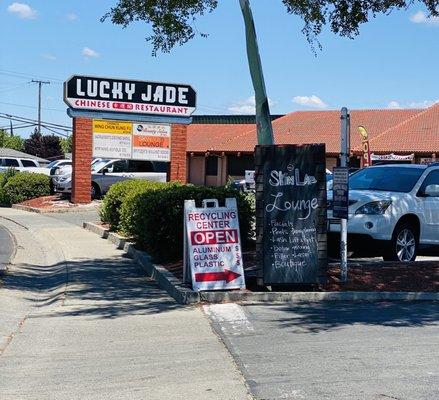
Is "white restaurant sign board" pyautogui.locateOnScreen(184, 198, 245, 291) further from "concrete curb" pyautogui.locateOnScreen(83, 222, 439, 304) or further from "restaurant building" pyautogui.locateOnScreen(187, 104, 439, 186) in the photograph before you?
"restaurant building" pyautogui.locateOnScreen(187, 104, 439, 186)

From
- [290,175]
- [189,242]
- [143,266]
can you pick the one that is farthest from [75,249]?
[290,175]

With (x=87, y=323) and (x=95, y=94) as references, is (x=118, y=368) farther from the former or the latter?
(x=95, y=94)

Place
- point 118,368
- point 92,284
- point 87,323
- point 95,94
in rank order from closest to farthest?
point 118,368 < point 87,323 < point 92,284 < point 95,94

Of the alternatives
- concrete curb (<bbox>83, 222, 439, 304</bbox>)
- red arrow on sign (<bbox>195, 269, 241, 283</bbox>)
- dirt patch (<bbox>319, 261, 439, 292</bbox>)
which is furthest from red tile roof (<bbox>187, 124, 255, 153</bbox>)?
concrete curb (<bbox>83, 222, 439, 304</bbox>)

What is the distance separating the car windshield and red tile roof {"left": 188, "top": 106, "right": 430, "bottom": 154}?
1023 inches

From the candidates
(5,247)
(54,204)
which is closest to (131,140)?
(54,204)

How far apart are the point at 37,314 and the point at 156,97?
695 inches

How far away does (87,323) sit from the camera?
27.9ft

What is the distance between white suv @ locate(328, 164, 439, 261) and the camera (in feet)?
38.8

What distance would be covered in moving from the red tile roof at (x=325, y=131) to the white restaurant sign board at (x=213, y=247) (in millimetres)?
30119

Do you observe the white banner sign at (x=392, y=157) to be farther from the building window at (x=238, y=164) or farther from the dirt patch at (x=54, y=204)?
the dirt patch at (x=54, y=204)

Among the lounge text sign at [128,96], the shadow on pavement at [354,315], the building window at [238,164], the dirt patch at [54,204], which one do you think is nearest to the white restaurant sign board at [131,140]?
the lounge text sign at [128,96]

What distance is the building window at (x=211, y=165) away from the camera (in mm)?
48641

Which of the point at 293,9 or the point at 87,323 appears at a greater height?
the point at 293,9
